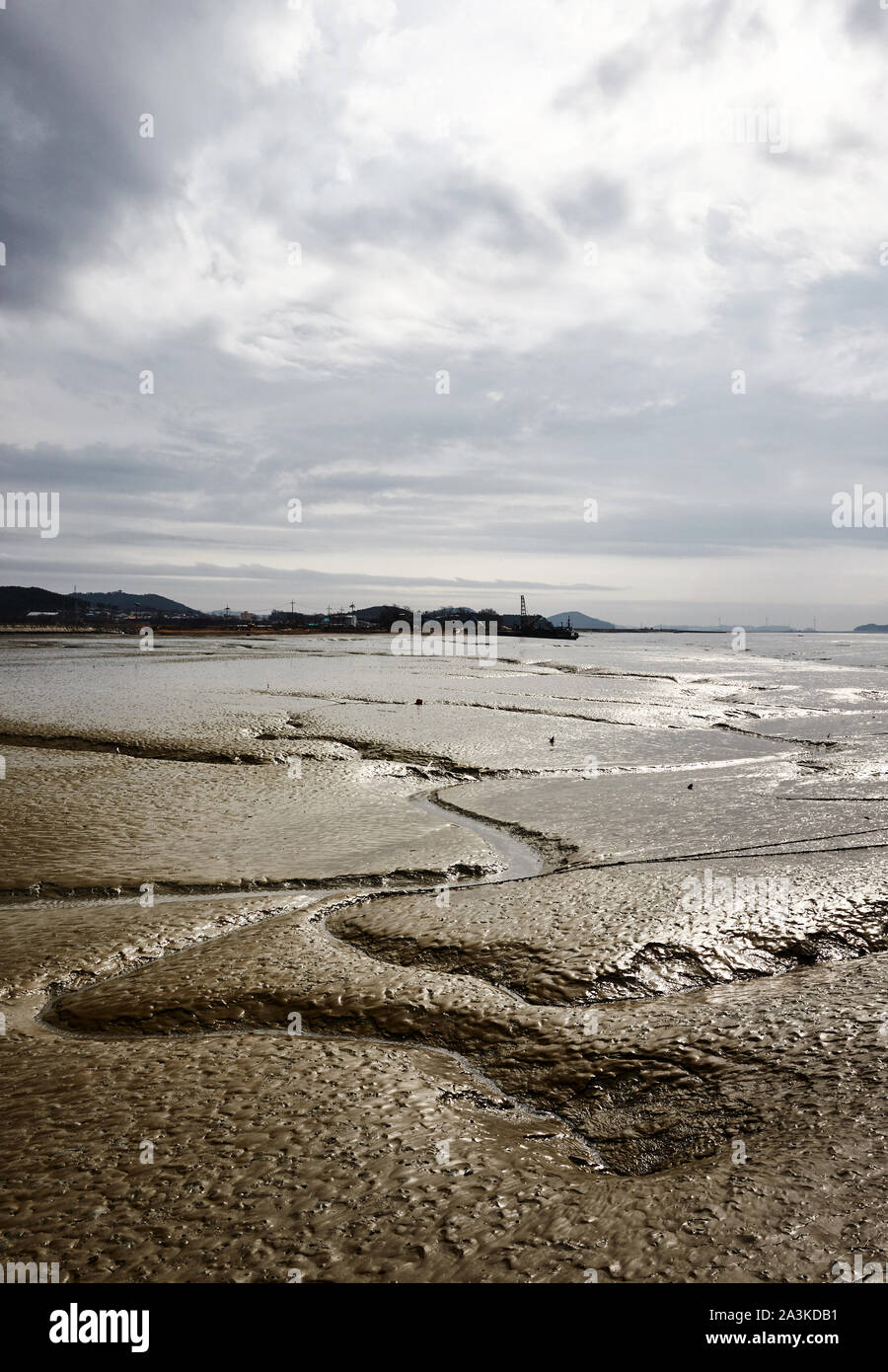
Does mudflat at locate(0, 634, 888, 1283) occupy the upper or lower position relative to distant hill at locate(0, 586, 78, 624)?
lower

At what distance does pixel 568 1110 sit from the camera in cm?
261

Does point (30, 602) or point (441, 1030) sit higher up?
point (30, 602)

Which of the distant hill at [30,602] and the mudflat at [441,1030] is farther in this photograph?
the distant hill at [30,602]

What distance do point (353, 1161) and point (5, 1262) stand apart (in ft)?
3.05

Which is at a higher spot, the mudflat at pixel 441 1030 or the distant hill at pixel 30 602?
the distant hill at pixel 30 602

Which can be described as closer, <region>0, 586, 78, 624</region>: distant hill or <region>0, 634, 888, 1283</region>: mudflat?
<region>0, 634, 888, 1283</region>: mudflat

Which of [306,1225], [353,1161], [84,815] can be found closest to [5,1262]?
[306,1225]

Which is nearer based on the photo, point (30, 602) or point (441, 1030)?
point (441, 1030)
